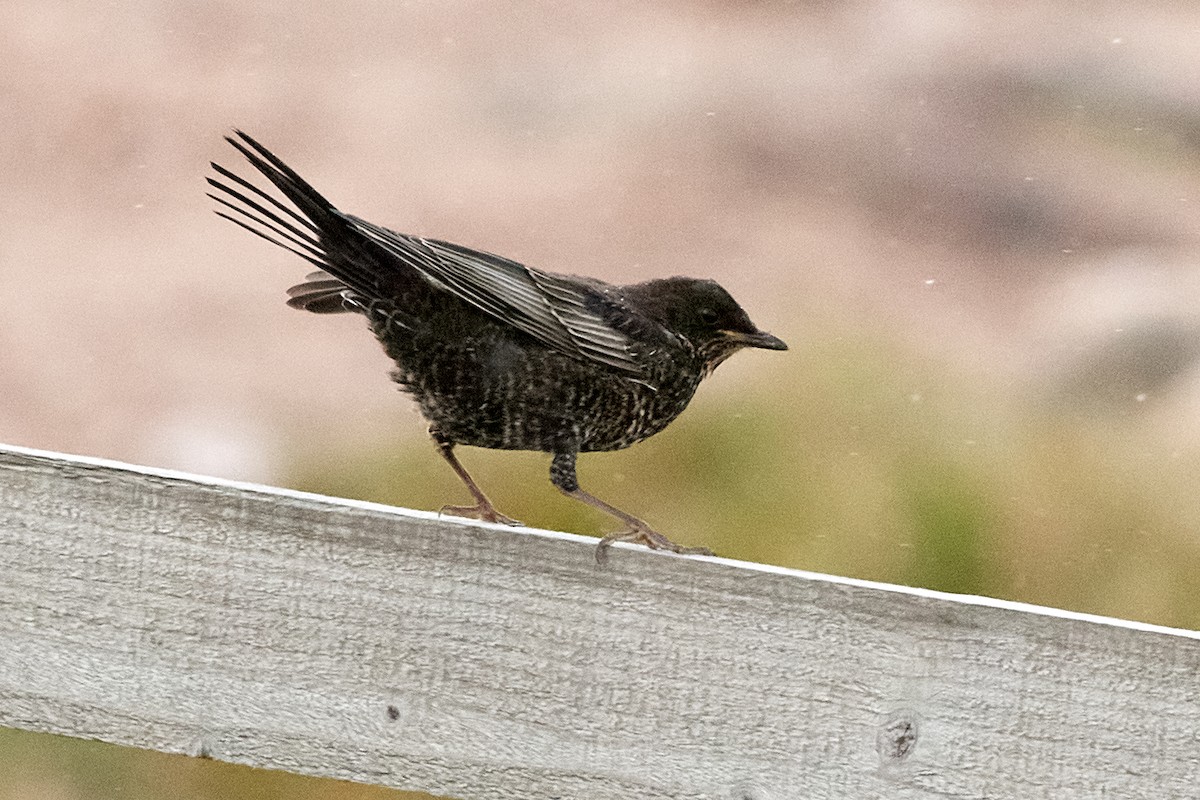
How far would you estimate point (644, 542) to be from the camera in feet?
6.08

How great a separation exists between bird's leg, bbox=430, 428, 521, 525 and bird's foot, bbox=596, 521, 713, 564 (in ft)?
0.64

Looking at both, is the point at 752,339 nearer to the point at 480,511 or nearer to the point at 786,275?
the point at 480,511

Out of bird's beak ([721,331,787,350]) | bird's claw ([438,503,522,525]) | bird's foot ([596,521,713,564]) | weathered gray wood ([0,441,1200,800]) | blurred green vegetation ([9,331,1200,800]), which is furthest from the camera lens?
blurred green vegetation ([9,331,1200,800])

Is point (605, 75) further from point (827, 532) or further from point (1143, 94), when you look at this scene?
point (827, 532)

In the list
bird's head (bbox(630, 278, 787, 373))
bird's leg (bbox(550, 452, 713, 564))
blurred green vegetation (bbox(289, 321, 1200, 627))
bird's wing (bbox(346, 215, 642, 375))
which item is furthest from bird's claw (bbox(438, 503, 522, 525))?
blurred green vegetation (bbox(289, 321, 1200, 627))

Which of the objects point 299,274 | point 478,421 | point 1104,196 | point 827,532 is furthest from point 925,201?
point 478,421

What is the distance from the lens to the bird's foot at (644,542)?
5.04 feet

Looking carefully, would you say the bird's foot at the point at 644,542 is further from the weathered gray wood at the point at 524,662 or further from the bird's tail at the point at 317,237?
the bird's tail at the point at 317,237

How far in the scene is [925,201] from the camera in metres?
6.12

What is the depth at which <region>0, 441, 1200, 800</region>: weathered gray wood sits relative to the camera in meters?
1.43

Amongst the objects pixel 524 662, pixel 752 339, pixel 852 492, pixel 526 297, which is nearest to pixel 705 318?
pixel 752 339

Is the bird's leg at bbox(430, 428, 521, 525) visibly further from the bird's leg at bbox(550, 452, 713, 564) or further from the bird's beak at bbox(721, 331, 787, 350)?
the bird's beak at bbox(721, 331, 787, 350)

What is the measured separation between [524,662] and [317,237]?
2.41ft

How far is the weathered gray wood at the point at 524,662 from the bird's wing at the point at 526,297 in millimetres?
650
